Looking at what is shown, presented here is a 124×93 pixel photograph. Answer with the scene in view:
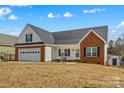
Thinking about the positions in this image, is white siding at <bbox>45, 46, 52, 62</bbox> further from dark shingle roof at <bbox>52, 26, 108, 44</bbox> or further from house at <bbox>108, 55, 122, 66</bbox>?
house at <bbox>108, 55, 122, 66</bbox>

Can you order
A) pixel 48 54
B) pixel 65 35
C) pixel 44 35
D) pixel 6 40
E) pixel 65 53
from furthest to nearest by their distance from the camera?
1. pixel 6 40
2. pixel 65 35
3. pixel 44 35
4. pixel 65 53
5. pixel 48 54

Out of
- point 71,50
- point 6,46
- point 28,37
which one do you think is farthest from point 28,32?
point 6,46

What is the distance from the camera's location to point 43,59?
29188 mm

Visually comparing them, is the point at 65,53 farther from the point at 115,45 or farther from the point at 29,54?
the point at 115,45

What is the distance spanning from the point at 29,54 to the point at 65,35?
5.24 meters

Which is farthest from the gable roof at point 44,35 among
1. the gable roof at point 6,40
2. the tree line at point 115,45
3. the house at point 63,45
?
the tree line at point 115,45

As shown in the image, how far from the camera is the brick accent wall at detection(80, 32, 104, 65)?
26625 mm

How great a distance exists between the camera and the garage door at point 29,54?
29.8 meters

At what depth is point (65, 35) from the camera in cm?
3172

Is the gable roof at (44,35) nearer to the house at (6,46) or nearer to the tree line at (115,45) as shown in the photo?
the house at (6,46)

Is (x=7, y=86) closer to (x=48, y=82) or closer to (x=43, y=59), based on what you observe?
(x=48, y=82)

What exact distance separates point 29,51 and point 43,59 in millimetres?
2411

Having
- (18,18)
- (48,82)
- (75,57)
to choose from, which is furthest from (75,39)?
(48,82)
